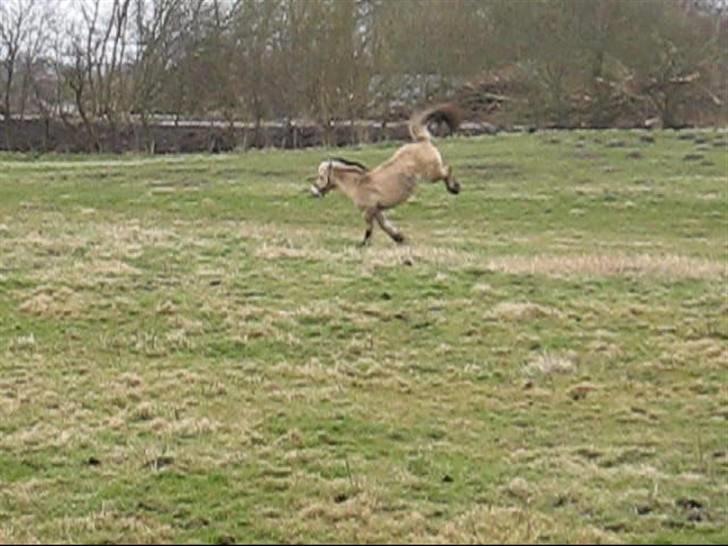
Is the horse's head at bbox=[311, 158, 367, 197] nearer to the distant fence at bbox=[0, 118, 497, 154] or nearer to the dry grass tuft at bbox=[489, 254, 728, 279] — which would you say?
the dry grass tuft at bbox=[489, 254, 728, 279]

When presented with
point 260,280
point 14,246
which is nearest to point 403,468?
point 260,280

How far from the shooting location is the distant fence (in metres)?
38.2

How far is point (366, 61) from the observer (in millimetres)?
39250

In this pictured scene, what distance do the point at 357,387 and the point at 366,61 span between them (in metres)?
31.6

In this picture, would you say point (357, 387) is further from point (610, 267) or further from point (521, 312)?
point (610, 267)

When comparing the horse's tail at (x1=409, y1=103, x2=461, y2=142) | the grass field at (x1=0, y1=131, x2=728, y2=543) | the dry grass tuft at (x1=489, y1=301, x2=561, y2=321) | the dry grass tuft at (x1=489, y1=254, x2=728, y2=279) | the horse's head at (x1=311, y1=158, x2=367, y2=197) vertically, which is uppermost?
the horse's tail at (x1=409, y1=103, x2=461, y2=142)

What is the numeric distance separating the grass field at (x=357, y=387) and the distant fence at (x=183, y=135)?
2011 cm

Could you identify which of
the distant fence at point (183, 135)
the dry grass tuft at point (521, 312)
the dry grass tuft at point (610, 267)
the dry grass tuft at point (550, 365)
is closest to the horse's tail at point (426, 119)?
the dry grass tuft at point (610, 267)

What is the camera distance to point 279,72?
40.1 meters

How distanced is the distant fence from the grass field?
66.0ft

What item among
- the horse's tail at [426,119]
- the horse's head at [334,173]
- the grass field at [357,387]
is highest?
the horse's tail at [426,119]

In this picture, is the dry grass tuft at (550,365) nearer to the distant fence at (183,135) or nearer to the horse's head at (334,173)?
the horse's head at (334,173)

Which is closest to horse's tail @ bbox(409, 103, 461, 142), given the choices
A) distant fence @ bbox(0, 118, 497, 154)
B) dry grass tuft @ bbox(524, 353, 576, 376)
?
dry grass tuft @ bbox(524, 353, 576, 376)

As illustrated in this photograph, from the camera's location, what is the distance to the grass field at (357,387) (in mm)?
5699
